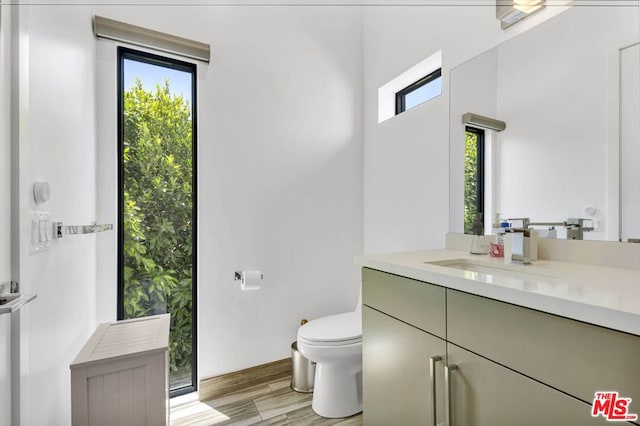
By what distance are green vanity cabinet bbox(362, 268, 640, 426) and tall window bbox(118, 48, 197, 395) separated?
1160mm

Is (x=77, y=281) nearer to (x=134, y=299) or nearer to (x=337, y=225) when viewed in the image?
(x=134, y=299)

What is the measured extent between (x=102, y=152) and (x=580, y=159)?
221 cm

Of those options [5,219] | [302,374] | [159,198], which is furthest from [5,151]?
[302,374]

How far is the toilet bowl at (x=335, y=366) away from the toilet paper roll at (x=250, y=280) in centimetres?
39

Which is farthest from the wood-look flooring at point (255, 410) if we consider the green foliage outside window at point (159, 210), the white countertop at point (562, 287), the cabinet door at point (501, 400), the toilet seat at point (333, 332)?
the white countertop at point (562, 287)

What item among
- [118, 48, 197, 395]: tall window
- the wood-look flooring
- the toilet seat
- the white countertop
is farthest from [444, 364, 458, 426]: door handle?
[118, 48, 197, 395]: tall window

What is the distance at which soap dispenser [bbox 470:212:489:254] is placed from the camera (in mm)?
1470

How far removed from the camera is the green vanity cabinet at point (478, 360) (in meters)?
0.62

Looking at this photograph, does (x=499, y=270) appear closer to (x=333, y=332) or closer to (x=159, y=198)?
(x=333, y=332)

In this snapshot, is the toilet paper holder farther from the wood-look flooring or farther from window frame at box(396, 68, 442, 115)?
window frame at box(396, 68, 442, 115)

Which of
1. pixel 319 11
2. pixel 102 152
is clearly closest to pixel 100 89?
pixel 102 152

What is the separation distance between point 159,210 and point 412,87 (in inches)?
72.3

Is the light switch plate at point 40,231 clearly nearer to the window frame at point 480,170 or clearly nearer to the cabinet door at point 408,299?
the cabinet door at point 408,299

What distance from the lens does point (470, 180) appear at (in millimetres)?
1575
